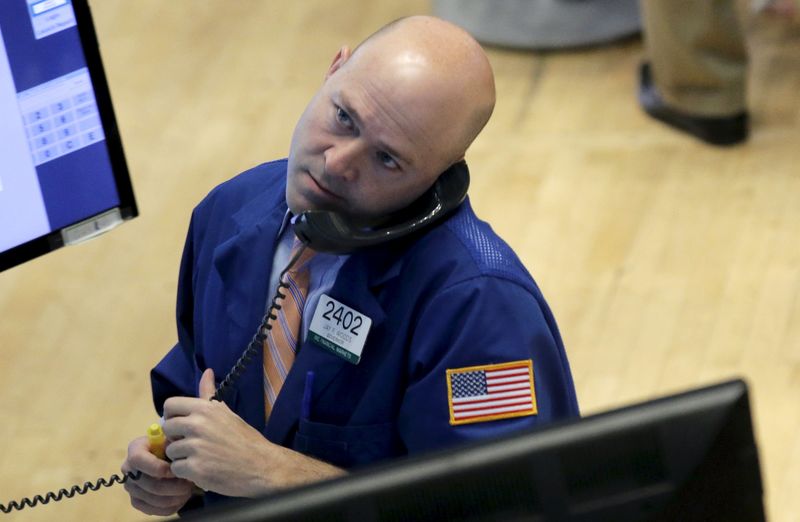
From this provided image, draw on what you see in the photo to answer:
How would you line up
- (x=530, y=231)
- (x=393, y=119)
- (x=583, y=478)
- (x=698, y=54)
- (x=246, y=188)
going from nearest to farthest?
(x=583, y=478)
(x=393, y=119)
(x=246, y=188)
(x=530, y=231)
(x=698, y=54)

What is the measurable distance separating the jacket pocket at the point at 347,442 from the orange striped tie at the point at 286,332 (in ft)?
0.30

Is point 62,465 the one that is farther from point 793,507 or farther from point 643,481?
point 643,481

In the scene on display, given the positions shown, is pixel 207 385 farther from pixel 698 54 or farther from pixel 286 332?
pixel 698 54

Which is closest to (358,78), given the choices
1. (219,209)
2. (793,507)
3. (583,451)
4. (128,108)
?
(219,209)

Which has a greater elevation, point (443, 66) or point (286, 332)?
point (443, 66)

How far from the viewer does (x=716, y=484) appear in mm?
1003

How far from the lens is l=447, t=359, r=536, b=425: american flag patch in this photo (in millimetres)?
1563

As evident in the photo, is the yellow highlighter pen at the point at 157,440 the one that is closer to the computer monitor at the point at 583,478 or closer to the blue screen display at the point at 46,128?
the blue screen display at the point at 46,128

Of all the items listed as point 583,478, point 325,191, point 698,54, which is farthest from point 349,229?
point 698,54

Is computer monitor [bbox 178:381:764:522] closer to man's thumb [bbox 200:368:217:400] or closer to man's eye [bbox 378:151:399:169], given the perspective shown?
man's eye [bbox 378:151:399:169]

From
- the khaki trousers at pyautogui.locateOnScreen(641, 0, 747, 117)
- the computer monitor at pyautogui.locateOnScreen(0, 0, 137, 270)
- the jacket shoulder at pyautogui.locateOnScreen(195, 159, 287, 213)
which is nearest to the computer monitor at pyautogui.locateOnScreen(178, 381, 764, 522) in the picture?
the computer monitor at pyautogui.locateOnScreen(0, 0, 137, 270)

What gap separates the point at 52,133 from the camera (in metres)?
1.59

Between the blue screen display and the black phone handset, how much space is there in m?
0.26

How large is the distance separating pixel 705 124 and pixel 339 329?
2.57m
